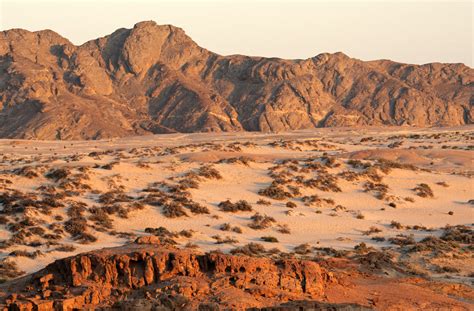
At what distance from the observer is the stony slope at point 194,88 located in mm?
100688

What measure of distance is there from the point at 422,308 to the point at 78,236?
13014 mm

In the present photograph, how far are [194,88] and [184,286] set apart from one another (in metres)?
104

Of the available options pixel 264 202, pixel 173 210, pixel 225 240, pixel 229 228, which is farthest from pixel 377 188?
pixel 225 240

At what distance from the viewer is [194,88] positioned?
115375mm

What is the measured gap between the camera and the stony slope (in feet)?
330

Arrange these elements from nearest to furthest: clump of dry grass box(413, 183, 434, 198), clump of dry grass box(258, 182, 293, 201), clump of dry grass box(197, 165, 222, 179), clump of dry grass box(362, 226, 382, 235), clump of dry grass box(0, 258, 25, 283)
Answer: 1. clump of dry grass box(0, 258, 25, 283)
2. clump of dry grass box(362, 226, 382, 235)
3. clump of dry grass box(258, 182, 293, 201)
4. clump of dry grass box(197, 165, 222, 179)
5. clump of dry grass box(413, 183, 434, 198)

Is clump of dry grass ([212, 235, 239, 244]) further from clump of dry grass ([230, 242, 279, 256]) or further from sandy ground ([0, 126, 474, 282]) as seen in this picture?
clump of dry grass ([230, 242, 279, 256])

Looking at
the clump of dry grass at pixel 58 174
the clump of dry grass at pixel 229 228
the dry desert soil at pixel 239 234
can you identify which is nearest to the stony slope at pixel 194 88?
the dry desert soil at pixel 239 234

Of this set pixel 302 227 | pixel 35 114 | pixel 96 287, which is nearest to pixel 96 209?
pixel 302 227

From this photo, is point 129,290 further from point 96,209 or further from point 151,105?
point 151,105

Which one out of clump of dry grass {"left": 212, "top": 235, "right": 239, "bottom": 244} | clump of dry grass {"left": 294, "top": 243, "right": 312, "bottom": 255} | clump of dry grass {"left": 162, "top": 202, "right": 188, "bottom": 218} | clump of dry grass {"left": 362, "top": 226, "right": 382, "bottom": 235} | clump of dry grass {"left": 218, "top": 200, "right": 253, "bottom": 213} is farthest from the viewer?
clump of dry grass {"left": 218, "top": 200, "right": 253, "bottom": 213}

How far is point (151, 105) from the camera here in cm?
11456

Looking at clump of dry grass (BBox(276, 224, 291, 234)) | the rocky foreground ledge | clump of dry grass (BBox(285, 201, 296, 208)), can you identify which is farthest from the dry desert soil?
clump of dry grass (BBox(285, 201, 296, 208))

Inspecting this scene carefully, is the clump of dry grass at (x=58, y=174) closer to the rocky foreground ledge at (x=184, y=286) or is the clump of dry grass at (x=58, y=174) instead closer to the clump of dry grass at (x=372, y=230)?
the clump of dry grass at (x=372, y=230)
